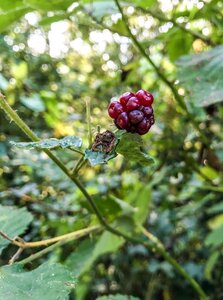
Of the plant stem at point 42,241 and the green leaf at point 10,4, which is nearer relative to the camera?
the plant stem at point 42,241

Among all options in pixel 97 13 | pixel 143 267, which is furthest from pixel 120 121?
pixel 143 267

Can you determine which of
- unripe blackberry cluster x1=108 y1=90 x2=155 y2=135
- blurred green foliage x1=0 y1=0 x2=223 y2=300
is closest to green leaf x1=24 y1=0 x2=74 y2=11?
blurred green foliage x1=0 y1=0 x2=223 y2=300

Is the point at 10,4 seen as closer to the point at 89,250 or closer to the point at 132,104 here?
the point at 132,104

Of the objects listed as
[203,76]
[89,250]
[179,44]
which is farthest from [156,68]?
[89,250]

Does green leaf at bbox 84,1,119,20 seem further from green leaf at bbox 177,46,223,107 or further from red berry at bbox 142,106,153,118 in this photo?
red berry at bbox 142,106,153,118

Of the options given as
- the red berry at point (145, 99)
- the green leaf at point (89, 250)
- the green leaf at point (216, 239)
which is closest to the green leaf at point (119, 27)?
the green leaf at point (89, 250)

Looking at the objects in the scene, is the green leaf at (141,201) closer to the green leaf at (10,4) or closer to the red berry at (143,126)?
the green leaf at (10,4)
